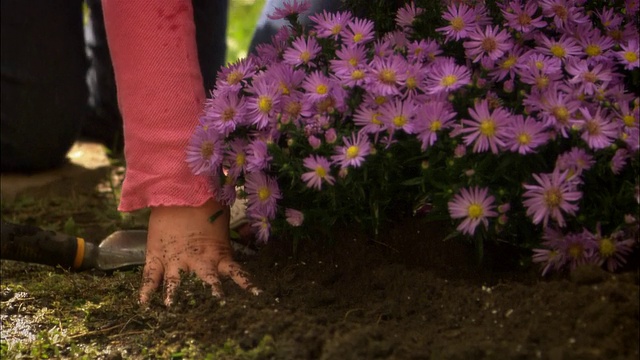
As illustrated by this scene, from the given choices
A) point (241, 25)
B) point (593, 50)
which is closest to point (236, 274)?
point (593, 50)

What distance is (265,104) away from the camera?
1.67 metres

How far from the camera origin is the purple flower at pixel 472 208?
1466 millimetres

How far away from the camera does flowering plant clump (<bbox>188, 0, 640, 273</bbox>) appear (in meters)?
1.48

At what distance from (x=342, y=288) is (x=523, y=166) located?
1.52 feet

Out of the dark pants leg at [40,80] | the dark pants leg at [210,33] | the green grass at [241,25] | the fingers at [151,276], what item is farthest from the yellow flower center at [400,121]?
the green grass at [241,25]

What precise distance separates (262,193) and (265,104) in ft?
0.58

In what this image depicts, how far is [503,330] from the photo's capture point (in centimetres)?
143

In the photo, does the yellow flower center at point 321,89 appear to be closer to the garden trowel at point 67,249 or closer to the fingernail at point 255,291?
the fingernail at point 255,291

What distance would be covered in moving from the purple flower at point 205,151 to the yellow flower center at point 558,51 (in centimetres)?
69

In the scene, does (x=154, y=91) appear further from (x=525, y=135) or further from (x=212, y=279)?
(x=525, y=135)

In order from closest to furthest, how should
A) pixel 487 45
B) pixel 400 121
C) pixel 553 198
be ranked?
pixel 553 198 < pixel 400 121 < pixel 487 45

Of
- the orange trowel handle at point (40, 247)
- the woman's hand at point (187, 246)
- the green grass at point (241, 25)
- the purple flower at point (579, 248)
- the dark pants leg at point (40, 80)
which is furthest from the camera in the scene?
the green grass at point (241, 25)

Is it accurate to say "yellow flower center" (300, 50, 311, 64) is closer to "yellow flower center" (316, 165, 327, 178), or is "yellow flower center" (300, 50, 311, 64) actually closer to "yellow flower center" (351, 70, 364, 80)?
"yellow flower center" (351, 70, 364, 80)

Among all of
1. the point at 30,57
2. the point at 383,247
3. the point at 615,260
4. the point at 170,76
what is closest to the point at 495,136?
the point at 615,260
